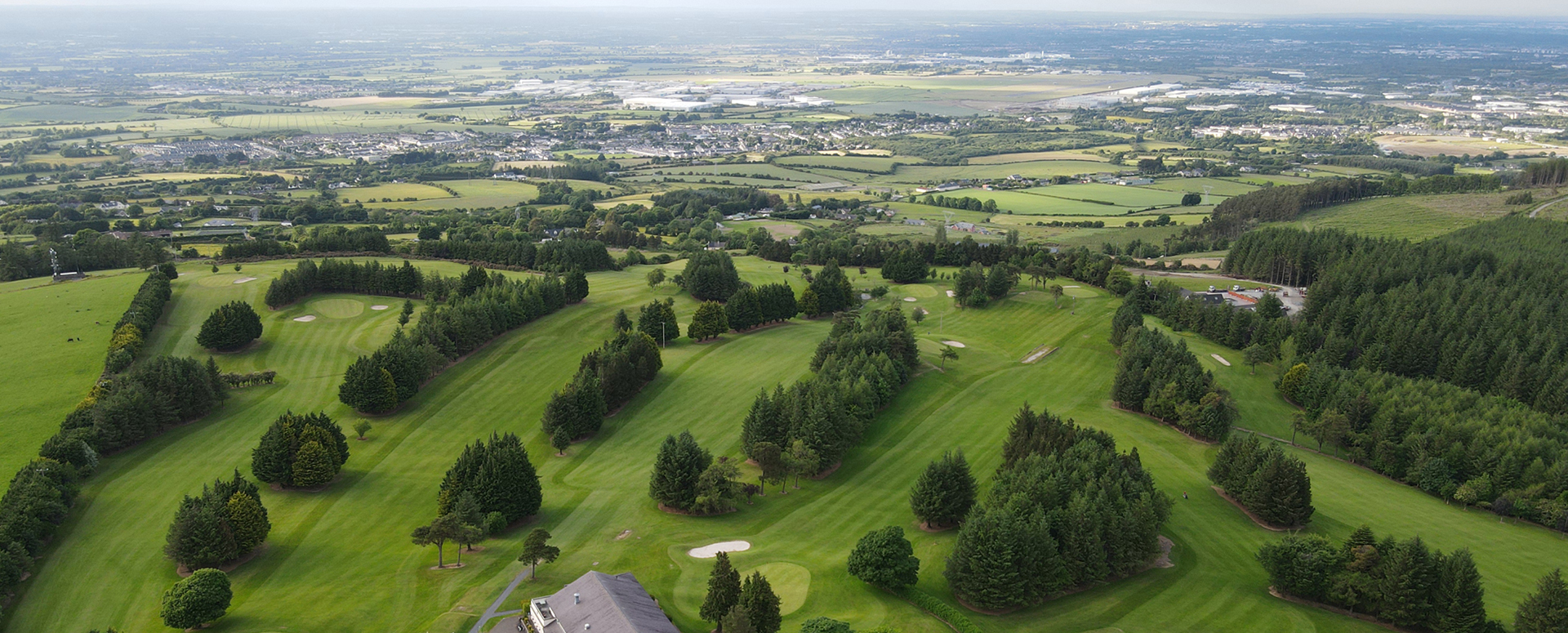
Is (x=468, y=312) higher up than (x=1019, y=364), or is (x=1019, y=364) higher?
(x=468, y=312)

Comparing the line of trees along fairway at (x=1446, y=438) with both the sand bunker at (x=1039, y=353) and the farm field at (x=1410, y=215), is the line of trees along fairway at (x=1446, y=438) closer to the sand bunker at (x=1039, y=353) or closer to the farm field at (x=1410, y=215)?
the sand bunker at (x=1039, y=353)

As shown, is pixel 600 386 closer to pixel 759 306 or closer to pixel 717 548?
pixel 759 306

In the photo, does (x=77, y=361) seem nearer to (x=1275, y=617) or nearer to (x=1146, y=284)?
(x=1275, y=617)

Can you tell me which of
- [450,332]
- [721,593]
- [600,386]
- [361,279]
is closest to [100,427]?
[450,332]

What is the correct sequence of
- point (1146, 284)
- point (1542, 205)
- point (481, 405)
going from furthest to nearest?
point (1542, 205), point (1146, 284), point (481, 405)

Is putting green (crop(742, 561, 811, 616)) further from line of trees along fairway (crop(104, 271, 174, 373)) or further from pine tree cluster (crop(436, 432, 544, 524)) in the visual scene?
line of trees along fairway (crop(104, 271, 174, 373))

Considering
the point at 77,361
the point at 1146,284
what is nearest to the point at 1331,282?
the point at 1146,284
